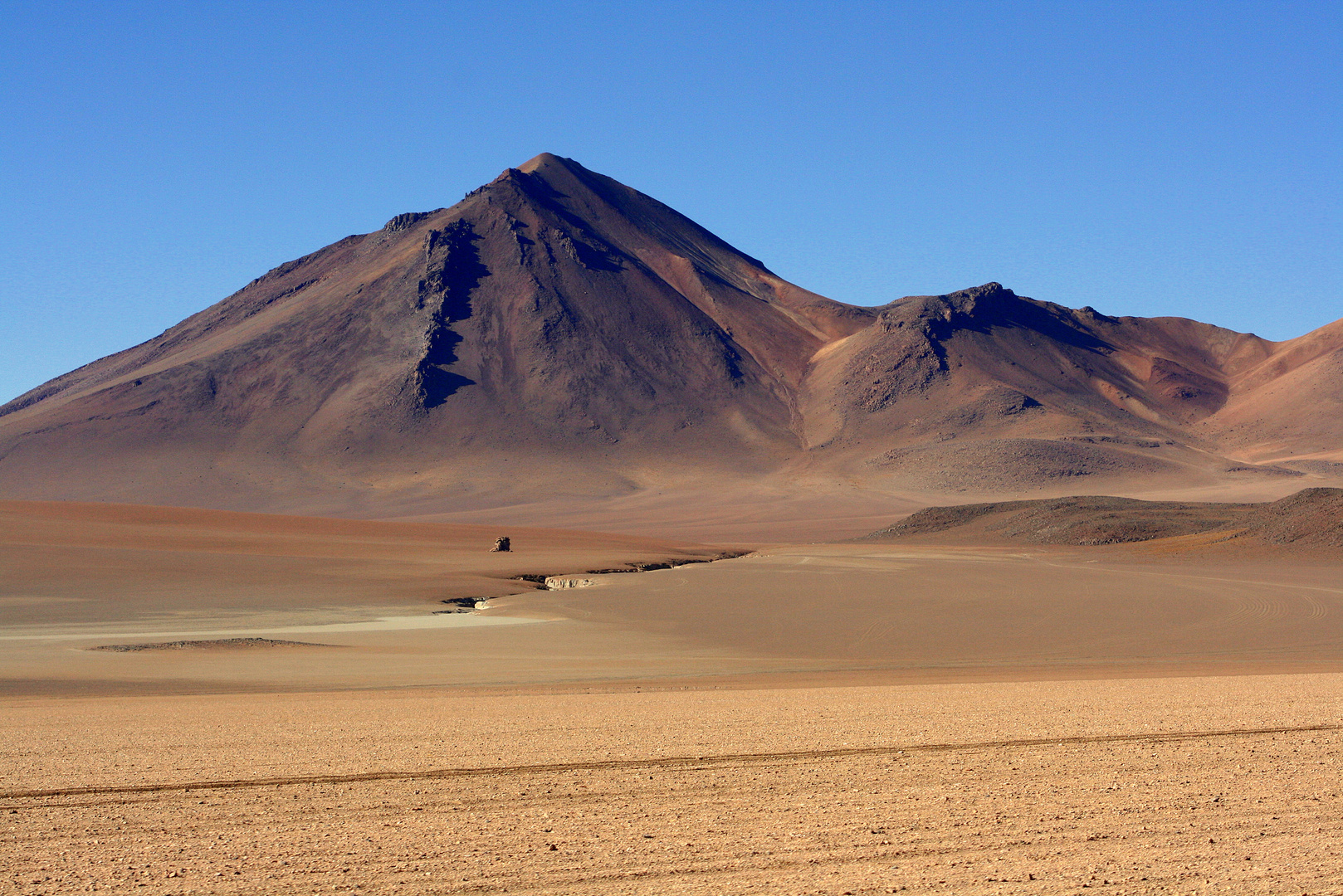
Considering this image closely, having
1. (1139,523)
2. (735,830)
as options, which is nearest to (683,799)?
(735,830)

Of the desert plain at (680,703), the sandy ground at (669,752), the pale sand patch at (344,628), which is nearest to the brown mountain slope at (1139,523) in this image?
the desert plain at (680,703)

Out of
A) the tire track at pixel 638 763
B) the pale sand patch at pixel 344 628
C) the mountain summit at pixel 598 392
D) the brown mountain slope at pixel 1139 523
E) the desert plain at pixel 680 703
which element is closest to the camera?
the desert plain at pixel 680 703

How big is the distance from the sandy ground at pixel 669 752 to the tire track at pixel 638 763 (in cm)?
4

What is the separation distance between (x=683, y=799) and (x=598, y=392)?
136 meters

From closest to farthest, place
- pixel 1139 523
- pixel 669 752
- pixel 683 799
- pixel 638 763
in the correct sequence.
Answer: pixel 683 799
pixel 638 763
pixel 669 752
pixel 1139 523

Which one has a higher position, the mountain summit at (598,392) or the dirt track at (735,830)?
the mountain summit at (598,392)

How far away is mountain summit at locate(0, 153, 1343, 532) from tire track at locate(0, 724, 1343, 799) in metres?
98.6

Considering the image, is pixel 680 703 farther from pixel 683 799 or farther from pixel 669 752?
pixel 683 799

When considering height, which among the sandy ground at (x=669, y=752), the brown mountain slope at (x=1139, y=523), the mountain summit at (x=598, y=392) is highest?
the mountain summit at (x=598, y=392)

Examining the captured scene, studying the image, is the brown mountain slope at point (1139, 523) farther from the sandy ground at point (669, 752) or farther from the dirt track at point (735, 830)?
the dirt track at point (735, 830)

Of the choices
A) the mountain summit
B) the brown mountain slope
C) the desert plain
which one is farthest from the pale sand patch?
the mountain summit

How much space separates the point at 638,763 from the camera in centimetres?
898

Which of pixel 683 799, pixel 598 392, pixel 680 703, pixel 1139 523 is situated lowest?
pixel 680 703

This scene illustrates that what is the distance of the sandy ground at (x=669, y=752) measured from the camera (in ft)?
20.8
